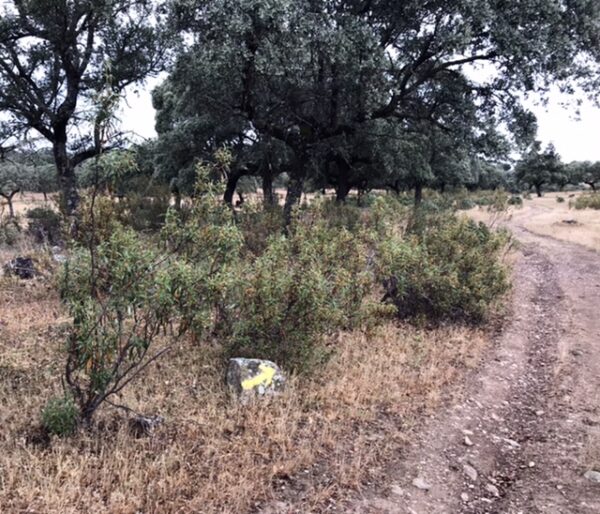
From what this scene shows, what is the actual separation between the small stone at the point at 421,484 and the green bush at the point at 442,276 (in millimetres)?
3330

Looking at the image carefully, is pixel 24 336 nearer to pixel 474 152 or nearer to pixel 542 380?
pixel 542 380

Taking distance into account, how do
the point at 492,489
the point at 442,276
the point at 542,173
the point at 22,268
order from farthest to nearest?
the point at 542,173, the point at 22,268, the point at 442,276, the point at 492,489

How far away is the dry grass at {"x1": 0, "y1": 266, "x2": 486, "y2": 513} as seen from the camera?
114 inches

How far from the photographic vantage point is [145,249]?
3.36 metres

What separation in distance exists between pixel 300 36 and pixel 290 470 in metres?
8.48

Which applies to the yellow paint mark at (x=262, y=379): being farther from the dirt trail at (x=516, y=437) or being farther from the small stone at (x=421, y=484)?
the small stone at (x=421, y=484)

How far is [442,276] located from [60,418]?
5.43m

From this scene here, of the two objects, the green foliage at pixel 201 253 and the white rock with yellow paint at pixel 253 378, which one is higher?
the green foliage at pixel 201 253

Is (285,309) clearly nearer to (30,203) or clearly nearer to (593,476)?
(593,476)

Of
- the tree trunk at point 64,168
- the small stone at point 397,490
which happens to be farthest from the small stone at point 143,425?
the tree trunk at point 64,168

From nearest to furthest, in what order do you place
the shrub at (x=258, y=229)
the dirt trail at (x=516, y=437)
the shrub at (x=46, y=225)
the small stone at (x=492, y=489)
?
the dirt trail at (x=516, y=437) → the small stone at (x=492, y=489) → the shrub at (x=258, y=229) → the shrub at (x=46, y=225)

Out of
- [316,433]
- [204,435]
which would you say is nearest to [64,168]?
[204,435]

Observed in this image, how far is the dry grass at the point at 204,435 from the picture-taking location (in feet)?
9.52

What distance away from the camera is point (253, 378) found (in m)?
4.15
